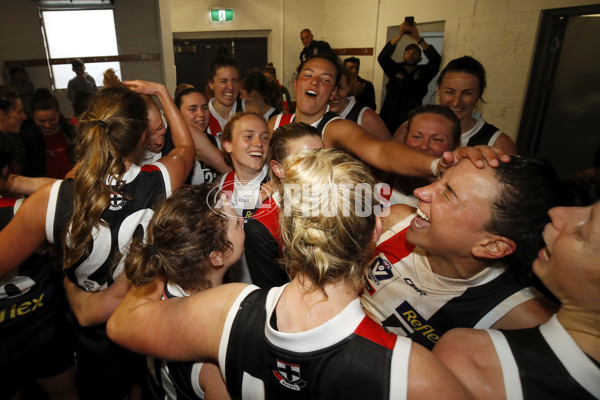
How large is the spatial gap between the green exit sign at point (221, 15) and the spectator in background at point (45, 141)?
6699mm

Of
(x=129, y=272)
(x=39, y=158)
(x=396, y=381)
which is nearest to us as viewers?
(x=396, y=381)

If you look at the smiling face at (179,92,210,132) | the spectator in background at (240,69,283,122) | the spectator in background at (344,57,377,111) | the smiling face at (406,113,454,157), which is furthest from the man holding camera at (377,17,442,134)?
the smiling face at (179,92,210,132)

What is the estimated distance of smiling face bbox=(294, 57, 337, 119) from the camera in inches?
103

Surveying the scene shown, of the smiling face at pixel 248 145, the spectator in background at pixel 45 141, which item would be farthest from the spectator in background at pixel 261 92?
the spectator in background at pixel 45 141

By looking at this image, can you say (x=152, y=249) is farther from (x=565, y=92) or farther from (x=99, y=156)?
(x=565, y=92)

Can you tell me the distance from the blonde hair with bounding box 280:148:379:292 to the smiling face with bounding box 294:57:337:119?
1.65m

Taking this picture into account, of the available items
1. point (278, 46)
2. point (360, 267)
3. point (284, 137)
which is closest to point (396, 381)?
point (360, 267)

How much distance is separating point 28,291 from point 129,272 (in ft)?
3.27

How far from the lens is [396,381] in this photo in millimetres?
828

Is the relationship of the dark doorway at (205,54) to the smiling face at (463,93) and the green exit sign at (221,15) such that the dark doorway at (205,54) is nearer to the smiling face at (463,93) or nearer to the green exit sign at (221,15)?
the green exit sign at (221,15)

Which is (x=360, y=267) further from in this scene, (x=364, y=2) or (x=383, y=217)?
(x=364, y=2)

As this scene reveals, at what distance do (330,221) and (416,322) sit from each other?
886 millimetres

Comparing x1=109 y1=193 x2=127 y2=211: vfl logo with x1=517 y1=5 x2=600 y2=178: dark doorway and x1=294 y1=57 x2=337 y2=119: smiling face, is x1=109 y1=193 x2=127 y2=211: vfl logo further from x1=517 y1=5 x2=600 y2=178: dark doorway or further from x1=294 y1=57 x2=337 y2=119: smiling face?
x1=517 y1=5 x2=600 y2=178: dark doorway

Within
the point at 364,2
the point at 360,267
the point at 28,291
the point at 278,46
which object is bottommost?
the point at 28,291
